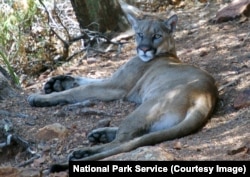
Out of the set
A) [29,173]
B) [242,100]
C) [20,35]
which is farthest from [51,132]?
[20,35]

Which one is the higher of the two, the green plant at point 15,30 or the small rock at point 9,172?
the green plant at point 15,30

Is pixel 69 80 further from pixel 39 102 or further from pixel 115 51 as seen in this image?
pixel 115 51

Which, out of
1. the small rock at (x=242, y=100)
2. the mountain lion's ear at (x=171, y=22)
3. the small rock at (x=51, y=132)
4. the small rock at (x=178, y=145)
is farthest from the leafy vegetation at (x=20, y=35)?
the small rock at (x=178, y=145)

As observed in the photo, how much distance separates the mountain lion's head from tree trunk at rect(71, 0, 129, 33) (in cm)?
199

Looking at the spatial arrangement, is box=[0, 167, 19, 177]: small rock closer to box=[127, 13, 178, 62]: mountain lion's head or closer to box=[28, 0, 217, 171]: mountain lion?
box=[28, 0, 217, 171]: mountain lion

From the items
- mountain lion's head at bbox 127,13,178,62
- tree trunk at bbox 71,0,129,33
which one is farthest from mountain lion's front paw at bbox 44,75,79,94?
tree trunk at bbox 71,0,129,33

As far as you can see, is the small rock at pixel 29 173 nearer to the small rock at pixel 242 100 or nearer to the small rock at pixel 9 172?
the small rock at pixel 9 172

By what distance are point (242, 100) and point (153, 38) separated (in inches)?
49.3

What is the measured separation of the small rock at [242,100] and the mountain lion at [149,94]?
168 millimetres

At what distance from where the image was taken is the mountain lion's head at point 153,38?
5.91m

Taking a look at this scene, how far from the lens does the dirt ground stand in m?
4.23

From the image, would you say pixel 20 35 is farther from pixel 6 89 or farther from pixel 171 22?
pixel 171 22

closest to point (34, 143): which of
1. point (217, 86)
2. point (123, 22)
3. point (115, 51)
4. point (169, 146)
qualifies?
point (169, 146)

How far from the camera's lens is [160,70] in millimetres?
5641
